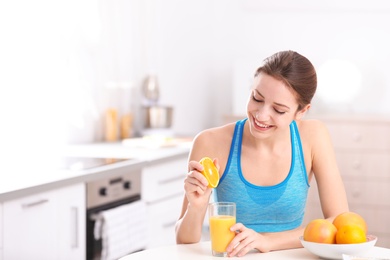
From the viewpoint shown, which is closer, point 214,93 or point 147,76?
point 147,76

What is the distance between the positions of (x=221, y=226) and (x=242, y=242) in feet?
0.27

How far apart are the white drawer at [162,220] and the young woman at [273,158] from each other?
130 centimetres

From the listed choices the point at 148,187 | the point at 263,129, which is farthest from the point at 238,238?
the point at 148,187

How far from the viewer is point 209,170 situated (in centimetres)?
191

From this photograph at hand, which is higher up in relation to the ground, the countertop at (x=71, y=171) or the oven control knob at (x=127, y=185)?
the countertop at (x=71, y=171)

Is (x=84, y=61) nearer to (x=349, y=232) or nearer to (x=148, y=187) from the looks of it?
(x=148, y=187)

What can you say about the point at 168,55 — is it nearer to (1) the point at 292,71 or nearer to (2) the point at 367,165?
(2) the point at 367,165

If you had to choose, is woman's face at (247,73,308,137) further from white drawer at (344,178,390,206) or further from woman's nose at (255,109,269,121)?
white drawer at (344,178,390,206)

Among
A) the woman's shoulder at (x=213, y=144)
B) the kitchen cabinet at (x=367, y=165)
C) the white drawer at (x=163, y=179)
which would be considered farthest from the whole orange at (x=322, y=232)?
the kitchen cabinet at (x=367, y=165)

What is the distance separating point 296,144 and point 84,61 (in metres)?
1.99

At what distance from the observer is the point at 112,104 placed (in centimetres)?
440

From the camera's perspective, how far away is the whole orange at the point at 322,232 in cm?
176

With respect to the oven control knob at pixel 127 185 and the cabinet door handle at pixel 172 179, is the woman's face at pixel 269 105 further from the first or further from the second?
the cabinet door handle at pixel 172 179

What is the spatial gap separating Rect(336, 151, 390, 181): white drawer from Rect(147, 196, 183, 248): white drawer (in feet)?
5.04
